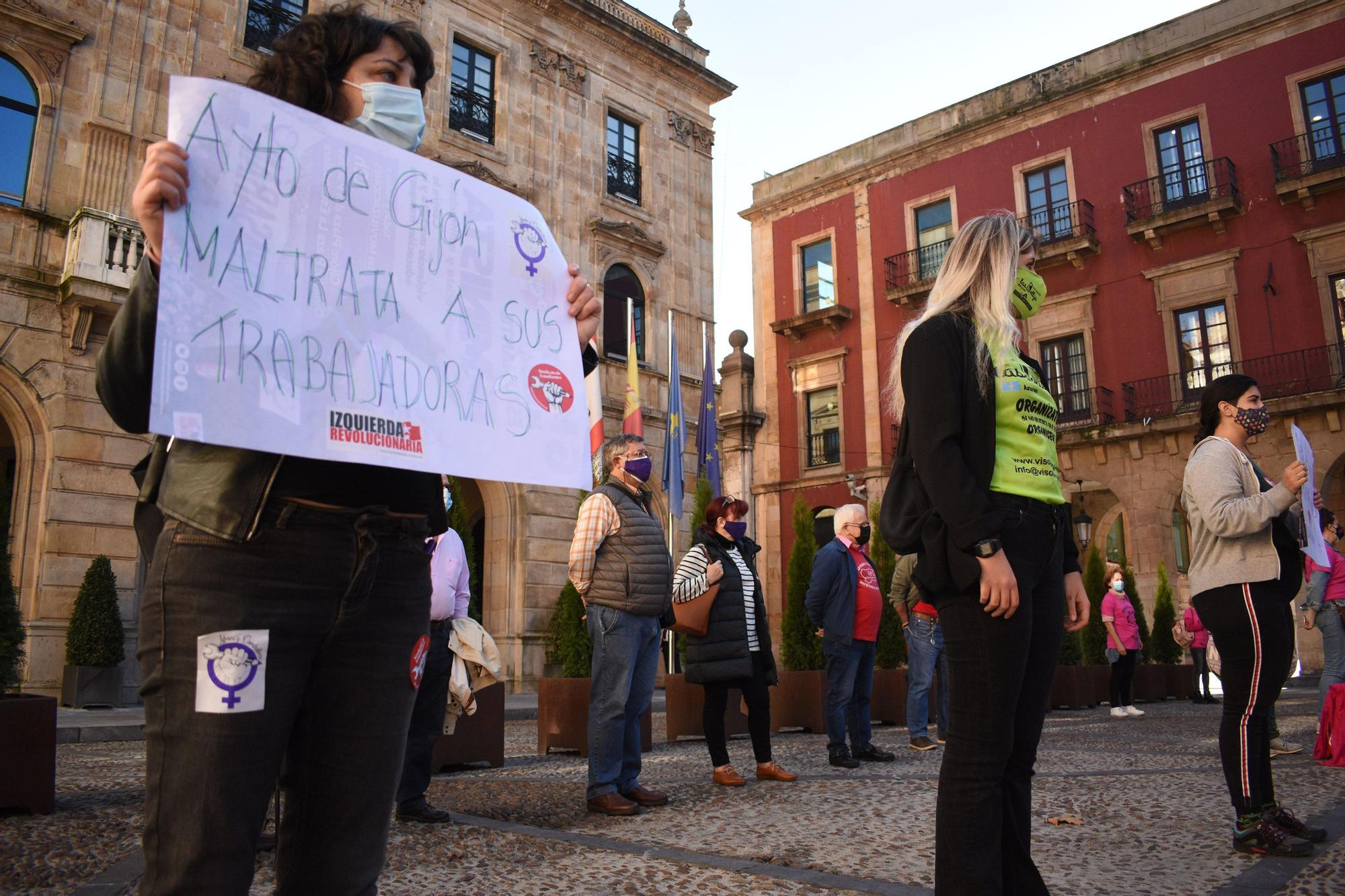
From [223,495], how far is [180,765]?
0.42m

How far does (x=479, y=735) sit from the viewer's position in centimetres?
681

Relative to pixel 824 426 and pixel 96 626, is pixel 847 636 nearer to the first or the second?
pixel 96 626

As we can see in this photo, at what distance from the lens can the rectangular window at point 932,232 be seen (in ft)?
84.0

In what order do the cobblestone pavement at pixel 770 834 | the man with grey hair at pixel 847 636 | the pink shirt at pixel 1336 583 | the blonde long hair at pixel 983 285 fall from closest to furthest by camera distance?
the blonde long hair at pixel 983 285
the cobblestone pavement at pixel 770 834
the man with grey hair at pixel 847 636
the pink shirt at pixel 1336 583

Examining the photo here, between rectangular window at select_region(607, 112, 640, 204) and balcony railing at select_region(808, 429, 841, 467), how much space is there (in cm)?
998

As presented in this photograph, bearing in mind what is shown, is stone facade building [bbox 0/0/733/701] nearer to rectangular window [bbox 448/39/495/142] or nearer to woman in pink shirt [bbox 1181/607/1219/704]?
rectangular window [bbox 448/39/495/142]

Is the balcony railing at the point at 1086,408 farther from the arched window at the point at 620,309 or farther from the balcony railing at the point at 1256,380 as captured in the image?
the arched window at the point at 620,309

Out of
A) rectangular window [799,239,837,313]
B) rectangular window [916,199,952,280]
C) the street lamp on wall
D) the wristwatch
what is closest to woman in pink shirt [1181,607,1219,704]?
the street lamp on wall

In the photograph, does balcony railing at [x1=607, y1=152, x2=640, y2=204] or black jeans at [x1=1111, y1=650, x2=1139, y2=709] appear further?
balcony railing at [x1=607, y1=152, x2=640, y2=204]

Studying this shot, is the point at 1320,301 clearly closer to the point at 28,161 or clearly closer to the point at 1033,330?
the point at 1033,330

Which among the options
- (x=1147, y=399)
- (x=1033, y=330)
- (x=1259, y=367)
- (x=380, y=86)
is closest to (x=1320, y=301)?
(x=1259, y=367)

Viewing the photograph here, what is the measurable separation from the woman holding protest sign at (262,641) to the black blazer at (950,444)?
1.36 metres

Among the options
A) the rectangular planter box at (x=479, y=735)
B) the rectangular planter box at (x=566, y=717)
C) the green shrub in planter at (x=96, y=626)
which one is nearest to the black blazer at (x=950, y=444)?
the rectangular planter box at (x=479, y=735)

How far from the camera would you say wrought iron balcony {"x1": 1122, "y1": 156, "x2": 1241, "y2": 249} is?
21.4 meters
